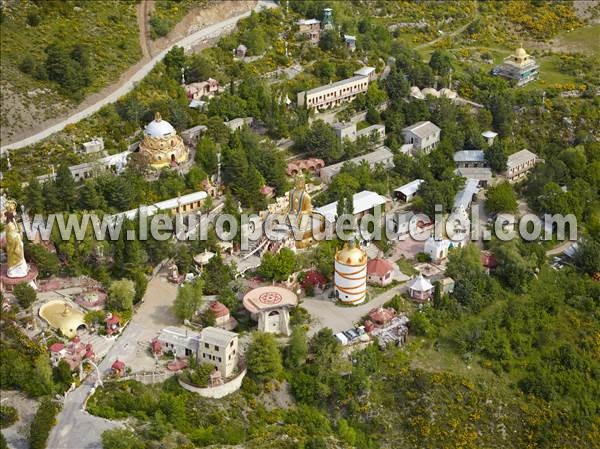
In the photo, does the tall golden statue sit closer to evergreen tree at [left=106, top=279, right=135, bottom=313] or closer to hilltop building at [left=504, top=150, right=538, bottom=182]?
evergreen tree at [left=106, top=279, right=135, bottom=313]

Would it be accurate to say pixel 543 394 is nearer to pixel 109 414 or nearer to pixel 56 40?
pixel 109 414

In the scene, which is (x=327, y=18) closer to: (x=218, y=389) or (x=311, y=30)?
(x=311, y=30)

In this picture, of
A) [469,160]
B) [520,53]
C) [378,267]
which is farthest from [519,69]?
[378,267]

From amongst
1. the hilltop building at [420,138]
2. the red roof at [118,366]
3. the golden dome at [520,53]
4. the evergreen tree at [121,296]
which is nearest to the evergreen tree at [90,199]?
the evergreen tree at [121,296]

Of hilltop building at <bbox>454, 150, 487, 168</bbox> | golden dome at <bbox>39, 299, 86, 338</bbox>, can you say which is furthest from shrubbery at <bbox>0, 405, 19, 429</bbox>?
hilltop building at <bbox>454, 150, 487, 168</bbox>

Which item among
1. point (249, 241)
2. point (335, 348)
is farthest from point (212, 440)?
point (249, 241)
